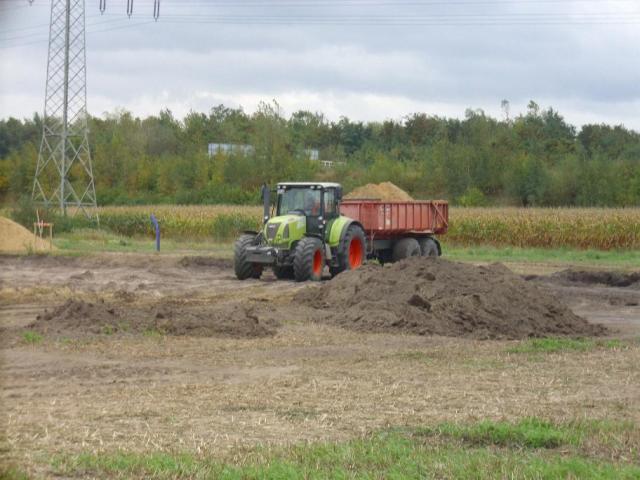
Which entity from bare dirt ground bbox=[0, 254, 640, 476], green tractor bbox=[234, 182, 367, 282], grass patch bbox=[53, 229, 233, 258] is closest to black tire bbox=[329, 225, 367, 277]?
green tractor bbox=[234, 182, 367, 282]

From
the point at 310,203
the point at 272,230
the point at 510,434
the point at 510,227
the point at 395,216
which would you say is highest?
the point at 310,203

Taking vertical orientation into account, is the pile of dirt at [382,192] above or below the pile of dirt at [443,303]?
above

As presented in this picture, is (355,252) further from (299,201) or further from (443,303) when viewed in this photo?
(443,303)

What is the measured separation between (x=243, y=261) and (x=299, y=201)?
2141 mm

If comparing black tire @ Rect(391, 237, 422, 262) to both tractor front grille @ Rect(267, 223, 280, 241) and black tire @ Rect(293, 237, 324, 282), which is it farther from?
tractor front grille @ Rect(267, 223, 280, 241)

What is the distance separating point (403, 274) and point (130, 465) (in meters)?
13.4

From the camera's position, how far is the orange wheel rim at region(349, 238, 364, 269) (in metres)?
27.9

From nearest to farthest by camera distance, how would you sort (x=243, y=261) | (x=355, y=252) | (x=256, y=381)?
(x=256, y=381), (x=243, y=261), (x=355, y=252)

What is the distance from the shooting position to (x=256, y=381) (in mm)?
12695

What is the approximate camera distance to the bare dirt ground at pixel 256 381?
9.53 metres

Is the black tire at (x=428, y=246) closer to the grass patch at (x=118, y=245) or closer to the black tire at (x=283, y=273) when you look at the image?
the black tire at (x=283, y=273)

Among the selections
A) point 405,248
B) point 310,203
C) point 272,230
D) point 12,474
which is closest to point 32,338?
point 12,474

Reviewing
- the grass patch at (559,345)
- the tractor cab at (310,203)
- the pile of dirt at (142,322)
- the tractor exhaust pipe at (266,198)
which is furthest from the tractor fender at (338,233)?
the grass patch at (559,345)

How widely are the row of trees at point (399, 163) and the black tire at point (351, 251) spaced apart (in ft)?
79.5
